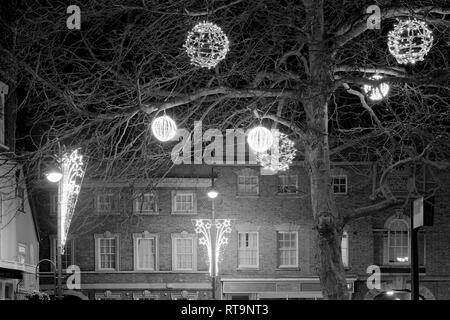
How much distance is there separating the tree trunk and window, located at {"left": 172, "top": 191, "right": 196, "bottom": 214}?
1186 inches

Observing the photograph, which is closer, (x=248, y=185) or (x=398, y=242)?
(x=248, y=185)

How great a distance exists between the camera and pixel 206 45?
13.8 meters

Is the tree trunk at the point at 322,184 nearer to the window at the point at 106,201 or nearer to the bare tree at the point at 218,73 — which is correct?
the bare tree at the point at 218,73

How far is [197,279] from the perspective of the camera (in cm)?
→ 4606

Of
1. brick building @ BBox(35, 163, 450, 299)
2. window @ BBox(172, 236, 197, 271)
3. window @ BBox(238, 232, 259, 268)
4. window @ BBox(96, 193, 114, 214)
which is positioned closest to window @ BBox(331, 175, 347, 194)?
brick building @ BBox(35, 163, 450, 299)

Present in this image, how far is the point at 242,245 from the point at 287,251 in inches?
100

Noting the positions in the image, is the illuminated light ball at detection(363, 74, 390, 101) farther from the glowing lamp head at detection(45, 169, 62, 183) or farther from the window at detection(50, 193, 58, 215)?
the window at detection(50, 193, 58, 215)

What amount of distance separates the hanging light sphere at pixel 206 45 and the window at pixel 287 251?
32.9 metres

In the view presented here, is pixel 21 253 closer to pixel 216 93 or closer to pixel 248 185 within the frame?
pixel 248 185

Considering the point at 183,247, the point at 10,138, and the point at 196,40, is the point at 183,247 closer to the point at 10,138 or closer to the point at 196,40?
the point at 10,138

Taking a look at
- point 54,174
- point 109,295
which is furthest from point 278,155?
point 109,295

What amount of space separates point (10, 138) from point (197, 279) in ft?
43.3

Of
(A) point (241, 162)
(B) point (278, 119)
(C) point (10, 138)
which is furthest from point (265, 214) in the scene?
(B) point (278, 119)
